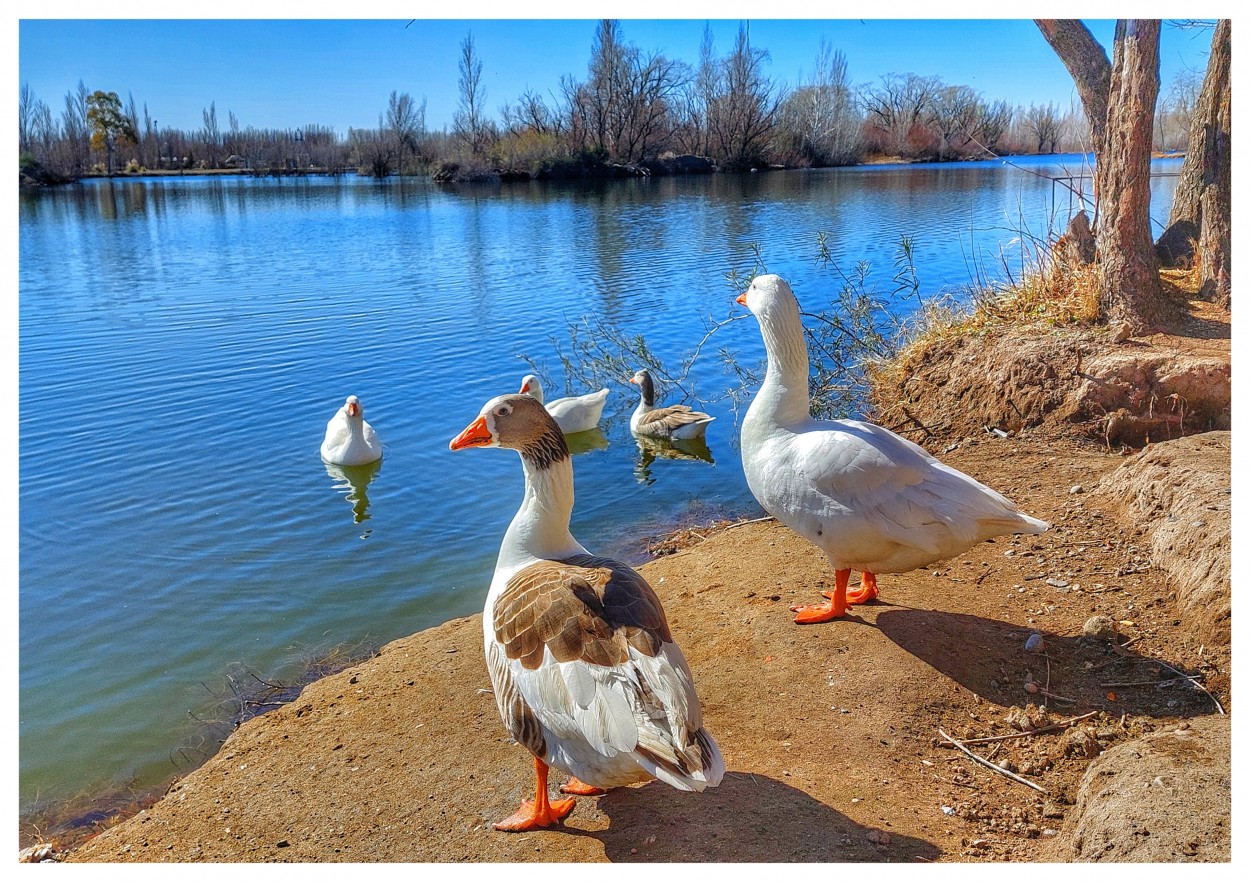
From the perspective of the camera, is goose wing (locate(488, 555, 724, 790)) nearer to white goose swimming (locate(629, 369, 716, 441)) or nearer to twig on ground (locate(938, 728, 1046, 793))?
twig on ground (locate(938, 728, 1046, 793))

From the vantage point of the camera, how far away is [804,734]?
385 centimetres

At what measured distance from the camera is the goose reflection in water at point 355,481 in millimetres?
8875

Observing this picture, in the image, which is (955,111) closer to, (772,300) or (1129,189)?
A: (1129,189)

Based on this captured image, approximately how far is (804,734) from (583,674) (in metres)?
1.36

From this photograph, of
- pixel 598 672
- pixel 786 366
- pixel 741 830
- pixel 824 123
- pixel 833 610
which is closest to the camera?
pixel 598 672

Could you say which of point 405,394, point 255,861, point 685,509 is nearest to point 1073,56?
point 685,509

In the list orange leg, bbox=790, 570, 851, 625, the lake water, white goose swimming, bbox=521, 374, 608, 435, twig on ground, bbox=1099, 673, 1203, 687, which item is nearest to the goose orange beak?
orange leg, bbox=790, 570, 851, 625

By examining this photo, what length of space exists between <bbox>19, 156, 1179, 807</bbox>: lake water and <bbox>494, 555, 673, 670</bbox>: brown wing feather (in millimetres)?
3126

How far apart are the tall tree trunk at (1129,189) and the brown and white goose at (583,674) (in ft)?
21.6

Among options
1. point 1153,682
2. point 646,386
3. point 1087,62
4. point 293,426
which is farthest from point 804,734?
point 293,426

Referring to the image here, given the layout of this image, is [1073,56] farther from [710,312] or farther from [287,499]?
[287,499]

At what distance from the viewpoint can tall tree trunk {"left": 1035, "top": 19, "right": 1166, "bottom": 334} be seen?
756 cm

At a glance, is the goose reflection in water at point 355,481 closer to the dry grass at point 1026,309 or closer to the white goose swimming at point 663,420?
the white goose swimming at point 663,420

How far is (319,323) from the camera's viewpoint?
15.6 metres
